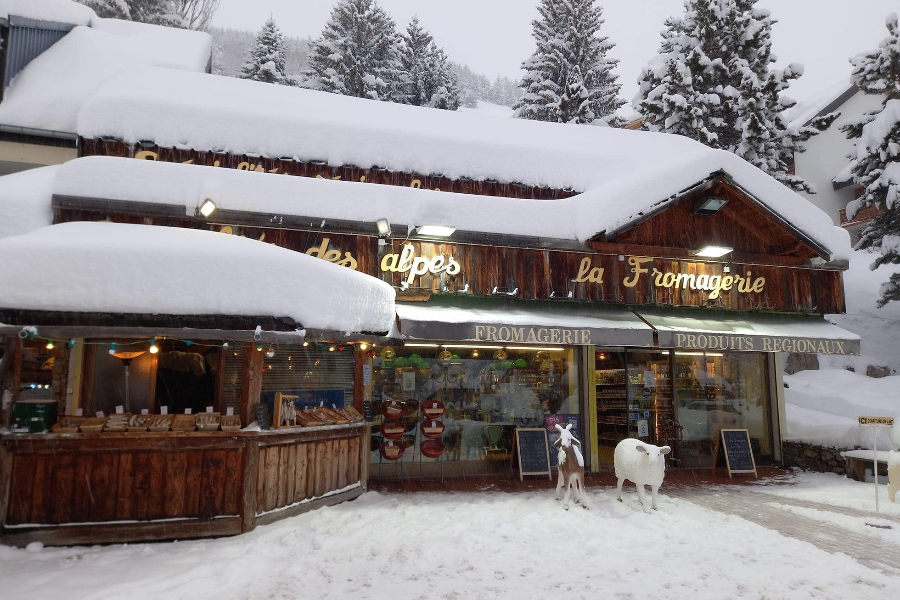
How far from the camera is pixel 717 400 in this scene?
12.6 m

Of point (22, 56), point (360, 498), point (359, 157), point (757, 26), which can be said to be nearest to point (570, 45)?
point (757, 26)

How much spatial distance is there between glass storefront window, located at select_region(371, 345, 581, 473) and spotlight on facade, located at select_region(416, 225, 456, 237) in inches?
88.1

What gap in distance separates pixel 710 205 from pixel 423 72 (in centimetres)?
2373

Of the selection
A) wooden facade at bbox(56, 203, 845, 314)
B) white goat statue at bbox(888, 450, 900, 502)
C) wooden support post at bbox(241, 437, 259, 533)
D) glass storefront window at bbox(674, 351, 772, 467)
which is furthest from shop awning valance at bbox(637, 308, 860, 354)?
wooden support post at bbox(241, 437, 259, 533)

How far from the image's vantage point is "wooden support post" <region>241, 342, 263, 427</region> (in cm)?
743

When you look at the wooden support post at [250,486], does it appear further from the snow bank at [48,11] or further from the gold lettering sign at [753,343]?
the snow bank at [48,11]

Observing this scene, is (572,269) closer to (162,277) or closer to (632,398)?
(632,398)

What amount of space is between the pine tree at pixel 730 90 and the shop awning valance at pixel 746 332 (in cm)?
1001

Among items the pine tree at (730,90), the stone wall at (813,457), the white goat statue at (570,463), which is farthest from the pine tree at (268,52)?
the stone wall at (813,457)

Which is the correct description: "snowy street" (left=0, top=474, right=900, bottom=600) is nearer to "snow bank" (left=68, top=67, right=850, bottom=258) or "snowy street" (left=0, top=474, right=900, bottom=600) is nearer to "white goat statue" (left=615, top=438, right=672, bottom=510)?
"white goat statue" (left=615, top=438, right=672, bottom=510)

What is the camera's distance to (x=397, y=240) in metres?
10.2

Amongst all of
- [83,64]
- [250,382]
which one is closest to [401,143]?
[250,382]

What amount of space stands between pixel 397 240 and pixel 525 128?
19.4ft

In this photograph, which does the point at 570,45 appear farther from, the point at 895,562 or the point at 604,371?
the point at 895,562
